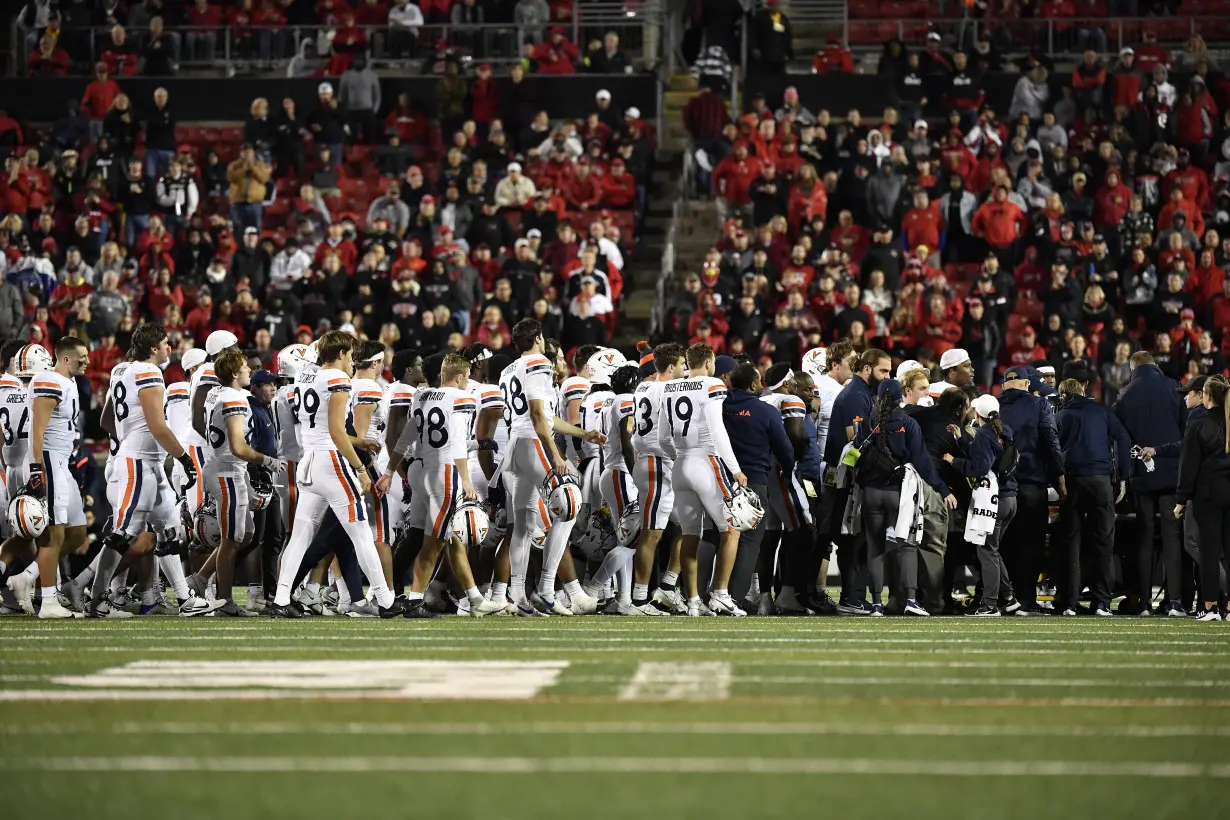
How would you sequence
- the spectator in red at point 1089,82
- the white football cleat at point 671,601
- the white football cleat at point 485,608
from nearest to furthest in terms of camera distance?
the white football cleat at point 485,608
the white football cleat at point 671,601
the spectator in red at point 1089,82

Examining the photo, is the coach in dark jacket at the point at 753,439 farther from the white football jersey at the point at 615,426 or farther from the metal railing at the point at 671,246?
the metal railing at the point at 671,246

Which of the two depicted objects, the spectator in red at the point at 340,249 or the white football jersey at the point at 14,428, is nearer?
the white football jersey at the point at 14,428

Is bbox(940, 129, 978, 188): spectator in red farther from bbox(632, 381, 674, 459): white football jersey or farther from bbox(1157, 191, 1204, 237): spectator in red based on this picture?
bbox(632, 381, 674, 459): white football jersey

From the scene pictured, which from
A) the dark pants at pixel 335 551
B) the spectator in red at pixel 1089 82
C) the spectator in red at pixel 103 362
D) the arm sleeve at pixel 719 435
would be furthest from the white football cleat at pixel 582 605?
the spectator in red at pixel 1089 82

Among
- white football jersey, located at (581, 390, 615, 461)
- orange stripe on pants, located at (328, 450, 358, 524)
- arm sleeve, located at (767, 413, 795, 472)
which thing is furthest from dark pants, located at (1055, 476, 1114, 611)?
orange stripe on pants, located at (328, 450, 358, 524)

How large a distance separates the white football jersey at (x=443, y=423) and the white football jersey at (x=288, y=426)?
0.83 metres

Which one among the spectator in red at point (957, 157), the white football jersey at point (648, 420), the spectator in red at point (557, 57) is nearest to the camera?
the white football jersey at point (648, 420)

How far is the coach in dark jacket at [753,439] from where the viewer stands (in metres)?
12.4

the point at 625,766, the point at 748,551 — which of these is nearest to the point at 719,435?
the point at 748,551

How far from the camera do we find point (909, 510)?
12.3 meters

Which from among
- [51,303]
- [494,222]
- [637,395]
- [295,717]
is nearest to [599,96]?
[494,222]

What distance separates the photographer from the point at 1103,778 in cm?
523

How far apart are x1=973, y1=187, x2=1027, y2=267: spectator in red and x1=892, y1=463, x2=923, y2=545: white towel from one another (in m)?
8.67

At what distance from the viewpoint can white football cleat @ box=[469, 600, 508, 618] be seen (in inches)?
461
